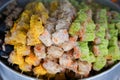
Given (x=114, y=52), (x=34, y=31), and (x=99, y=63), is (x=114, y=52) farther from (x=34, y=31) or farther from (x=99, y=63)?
(x=34, y=31)

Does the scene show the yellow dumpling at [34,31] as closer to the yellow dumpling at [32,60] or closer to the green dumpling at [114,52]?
the yellow dumpling at [32,60]

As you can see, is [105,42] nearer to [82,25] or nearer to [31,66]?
[82,25]

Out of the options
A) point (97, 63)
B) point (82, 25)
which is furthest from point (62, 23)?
point (97, 63)

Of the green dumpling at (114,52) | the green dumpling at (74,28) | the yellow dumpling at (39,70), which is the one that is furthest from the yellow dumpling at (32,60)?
the green dumpling at (114,52)

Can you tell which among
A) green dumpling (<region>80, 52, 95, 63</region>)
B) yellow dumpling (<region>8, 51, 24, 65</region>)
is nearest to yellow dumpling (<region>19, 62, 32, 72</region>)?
yellow dumpling (<region>8, 51, 24, 65</region>)

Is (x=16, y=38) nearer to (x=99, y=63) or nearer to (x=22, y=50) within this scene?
(x=22, y=50)

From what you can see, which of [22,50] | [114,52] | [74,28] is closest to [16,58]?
[22,50]

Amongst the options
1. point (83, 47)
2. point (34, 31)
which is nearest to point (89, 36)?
point (83, 47)

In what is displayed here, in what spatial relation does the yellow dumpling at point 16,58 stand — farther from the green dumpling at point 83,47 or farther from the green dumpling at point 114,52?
the green dumpling at point 114,52

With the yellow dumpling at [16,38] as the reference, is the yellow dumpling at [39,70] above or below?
below

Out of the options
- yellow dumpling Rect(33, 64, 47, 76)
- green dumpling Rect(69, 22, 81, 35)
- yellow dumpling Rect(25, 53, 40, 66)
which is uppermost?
green dumpling Rect(69, 22, 81, 35)

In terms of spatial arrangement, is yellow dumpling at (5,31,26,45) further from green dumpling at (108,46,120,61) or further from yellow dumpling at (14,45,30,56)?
green dumpling at (108,46,120,61)

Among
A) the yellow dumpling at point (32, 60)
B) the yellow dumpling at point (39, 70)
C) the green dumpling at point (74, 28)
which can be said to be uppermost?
the green dumpling at point (74, 28)

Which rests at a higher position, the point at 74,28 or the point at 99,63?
the point at 74,28
